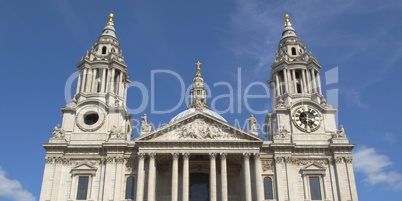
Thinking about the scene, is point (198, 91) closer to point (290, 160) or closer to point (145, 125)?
A: point (145, 125)

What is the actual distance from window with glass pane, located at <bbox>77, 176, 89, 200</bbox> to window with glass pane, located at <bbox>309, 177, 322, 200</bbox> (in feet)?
71.0

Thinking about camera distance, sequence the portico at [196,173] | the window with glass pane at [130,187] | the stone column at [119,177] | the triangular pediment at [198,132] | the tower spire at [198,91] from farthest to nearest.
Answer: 1. the tower spire at [198,91]
2. the triangular pediment at [198,132]
3. the window with glass pane at [130,187]
4. the stone column at [119,177]
5. the portico at [196,173]

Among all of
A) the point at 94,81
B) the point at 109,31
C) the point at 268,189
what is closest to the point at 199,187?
the point at 268,189

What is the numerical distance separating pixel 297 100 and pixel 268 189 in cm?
1077

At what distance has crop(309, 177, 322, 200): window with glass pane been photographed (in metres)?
41.4

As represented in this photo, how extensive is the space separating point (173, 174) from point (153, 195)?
268cm

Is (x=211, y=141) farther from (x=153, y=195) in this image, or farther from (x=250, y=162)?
(x=153, y=195)

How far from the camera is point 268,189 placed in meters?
41.7

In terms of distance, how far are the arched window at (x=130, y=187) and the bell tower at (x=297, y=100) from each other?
48.0 ft

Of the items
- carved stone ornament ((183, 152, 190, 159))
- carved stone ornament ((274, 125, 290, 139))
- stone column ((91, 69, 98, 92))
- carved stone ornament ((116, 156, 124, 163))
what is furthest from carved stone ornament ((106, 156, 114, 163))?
carved stone ornament ((274, 125, 290, 139))

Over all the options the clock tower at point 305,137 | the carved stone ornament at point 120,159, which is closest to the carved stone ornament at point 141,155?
the carved stone ornament at point 120,159

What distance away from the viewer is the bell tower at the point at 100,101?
4478 centimetres

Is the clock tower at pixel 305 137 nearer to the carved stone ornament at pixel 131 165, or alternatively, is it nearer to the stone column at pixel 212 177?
the stone column at pixel 212 177

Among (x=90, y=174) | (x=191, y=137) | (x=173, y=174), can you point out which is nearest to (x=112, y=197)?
(x=90, y=174)
